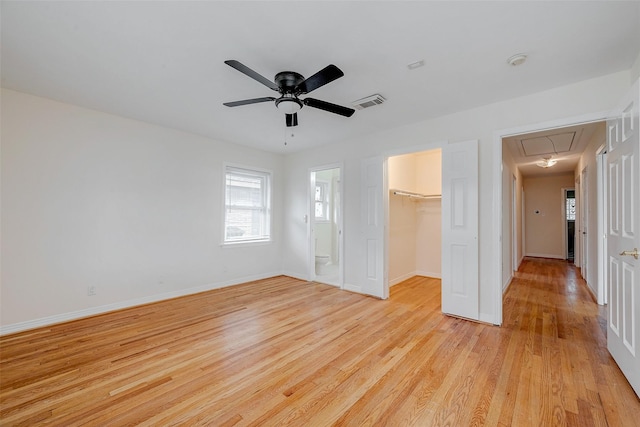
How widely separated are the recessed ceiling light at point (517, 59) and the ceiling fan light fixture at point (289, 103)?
1.86 m

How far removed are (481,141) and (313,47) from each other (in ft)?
7.78

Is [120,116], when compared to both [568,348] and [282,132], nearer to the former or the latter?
[282,132]

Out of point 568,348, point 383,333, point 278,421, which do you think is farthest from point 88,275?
point 568,348

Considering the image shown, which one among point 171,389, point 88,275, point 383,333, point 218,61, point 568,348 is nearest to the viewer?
point 171,389

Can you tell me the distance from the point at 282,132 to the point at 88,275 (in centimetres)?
326

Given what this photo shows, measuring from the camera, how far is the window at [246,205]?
5105 millimetres

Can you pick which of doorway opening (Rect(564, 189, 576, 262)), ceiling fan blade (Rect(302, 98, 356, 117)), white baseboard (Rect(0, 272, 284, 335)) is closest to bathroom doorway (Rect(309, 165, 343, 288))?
white baseboard (Rect(0, 272, 284, 335))

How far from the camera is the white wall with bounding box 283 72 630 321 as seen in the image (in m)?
2.72

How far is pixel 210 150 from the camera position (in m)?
4.73

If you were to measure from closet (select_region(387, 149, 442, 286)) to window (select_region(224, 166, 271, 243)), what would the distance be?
2.61m

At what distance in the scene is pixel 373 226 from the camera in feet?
14.3

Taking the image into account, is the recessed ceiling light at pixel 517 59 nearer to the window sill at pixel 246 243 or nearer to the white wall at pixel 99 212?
the white wall at pixel 99 212

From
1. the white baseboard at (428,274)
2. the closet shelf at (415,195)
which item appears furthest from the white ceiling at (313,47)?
the white baseboard at (428,274)

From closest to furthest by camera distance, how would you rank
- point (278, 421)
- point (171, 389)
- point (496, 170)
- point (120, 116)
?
point (278, 421) < point (171, 389) < point (496, 170) < point (120, 116)
